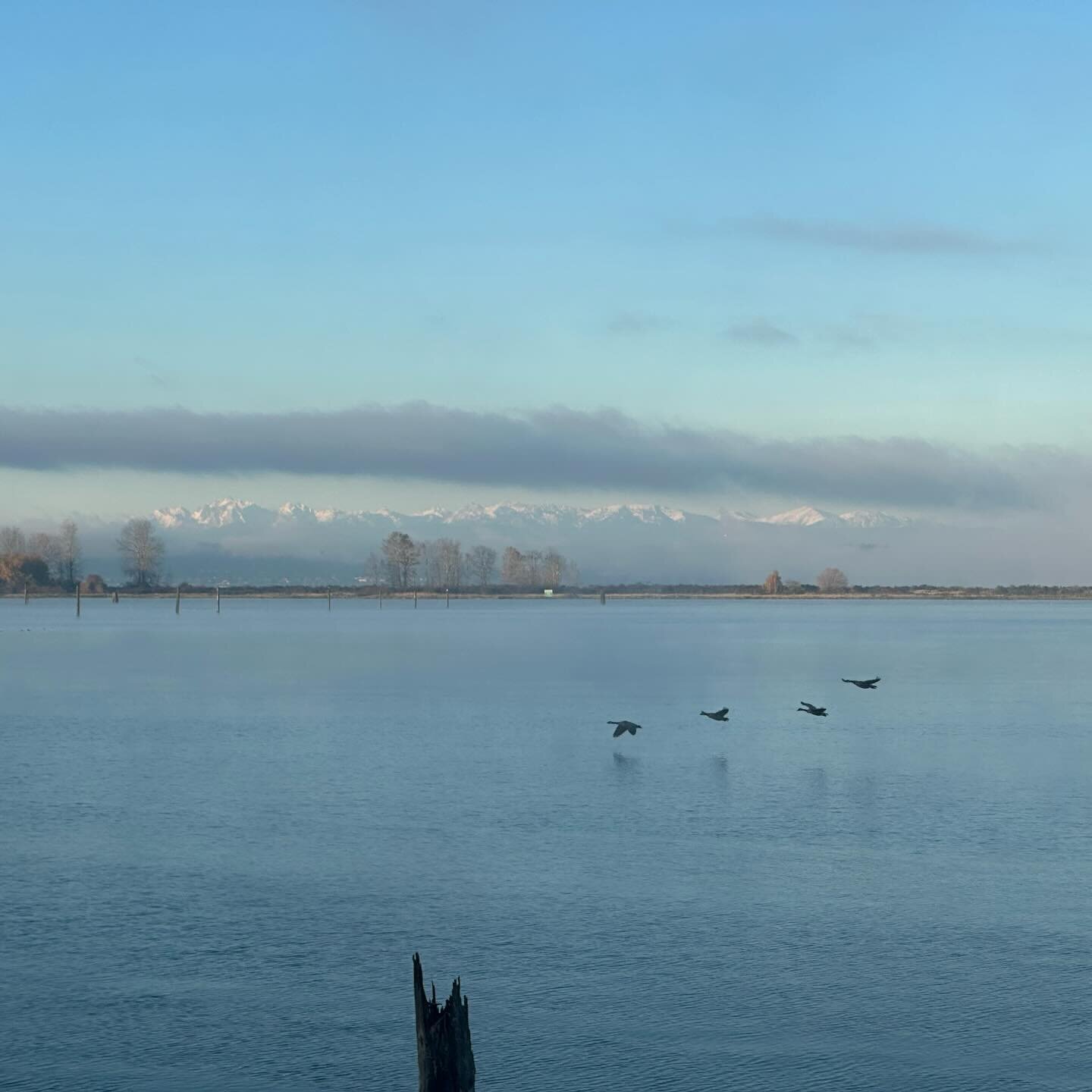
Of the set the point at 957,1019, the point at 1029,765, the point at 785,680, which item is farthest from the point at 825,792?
the point at 785,680

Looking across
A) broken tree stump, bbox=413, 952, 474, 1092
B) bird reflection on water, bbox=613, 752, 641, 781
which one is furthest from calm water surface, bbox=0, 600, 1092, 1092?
broken tree stump, bbox=413, 952, 474, 1092

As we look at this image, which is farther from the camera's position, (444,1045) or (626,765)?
(626,765)

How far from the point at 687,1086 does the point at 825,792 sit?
49.2 ft

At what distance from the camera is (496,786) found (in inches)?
1080

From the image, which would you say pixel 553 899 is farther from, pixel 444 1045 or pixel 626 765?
pixel 626 765

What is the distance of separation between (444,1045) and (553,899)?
754 cm

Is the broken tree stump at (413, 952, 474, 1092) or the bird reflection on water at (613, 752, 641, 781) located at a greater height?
the broken tree stump at (413, 952, 474, 1092)

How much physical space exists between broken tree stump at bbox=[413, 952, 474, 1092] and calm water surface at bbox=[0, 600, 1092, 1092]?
176 cm

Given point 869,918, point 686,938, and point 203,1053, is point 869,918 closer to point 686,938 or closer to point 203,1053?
point 686,938

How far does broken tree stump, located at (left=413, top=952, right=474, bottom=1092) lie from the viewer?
10.6 m

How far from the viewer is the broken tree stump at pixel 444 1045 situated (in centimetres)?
1062

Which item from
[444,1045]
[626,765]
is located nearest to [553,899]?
[444,1045]

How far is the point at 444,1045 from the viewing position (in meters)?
10.7

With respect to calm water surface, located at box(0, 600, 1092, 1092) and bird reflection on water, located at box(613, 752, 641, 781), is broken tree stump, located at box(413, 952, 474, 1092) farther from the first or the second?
bird reflection on water, located at box(613, 752, 641, 781)
